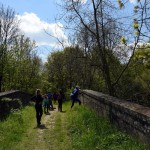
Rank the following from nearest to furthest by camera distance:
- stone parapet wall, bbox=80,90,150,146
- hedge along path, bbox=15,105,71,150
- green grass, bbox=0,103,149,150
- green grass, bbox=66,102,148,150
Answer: stone parapet wall, bbox=80,90,150,146 → green grass, bbox=66,102,148,150 → green grass, bbox=0,103,149,150 → hedge along path, bbox=15,105,71,150

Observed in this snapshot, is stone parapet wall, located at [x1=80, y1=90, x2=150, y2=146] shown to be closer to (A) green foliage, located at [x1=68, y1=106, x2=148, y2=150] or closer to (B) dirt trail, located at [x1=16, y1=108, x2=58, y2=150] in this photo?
(A) green foliage, located at [x1=68, y1=106, x2=148, y2=150]

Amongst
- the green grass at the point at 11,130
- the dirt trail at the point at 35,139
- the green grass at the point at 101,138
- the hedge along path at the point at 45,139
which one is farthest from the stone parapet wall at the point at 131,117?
the green grass at the point at 11,130

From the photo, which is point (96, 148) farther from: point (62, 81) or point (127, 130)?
point (62, 81)

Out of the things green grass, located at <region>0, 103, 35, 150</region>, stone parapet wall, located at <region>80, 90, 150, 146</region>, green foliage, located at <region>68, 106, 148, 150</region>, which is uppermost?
stone parapet wall, located at <region>80, 90, 150, 146</region>

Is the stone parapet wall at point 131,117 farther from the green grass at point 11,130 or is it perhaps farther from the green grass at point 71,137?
the green grass at point 11,130

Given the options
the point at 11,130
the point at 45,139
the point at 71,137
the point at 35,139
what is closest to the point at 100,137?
the point at 71,137

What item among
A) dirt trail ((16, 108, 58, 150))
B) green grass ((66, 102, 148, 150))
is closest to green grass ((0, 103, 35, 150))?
dirt trail ((16, 108, 58, 150))

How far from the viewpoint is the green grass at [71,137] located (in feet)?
30.0

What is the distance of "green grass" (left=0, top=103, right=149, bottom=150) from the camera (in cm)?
914

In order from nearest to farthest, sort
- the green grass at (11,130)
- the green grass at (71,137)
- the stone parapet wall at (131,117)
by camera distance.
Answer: the stone parapet wall at (131,117) → the green grass at (71,137) → the green grass at (11,130)

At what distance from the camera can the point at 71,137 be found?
40.5 feet

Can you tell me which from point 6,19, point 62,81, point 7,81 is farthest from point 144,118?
point 62,81

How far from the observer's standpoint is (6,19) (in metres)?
42.6

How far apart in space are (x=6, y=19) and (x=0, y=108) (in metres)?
27.6
